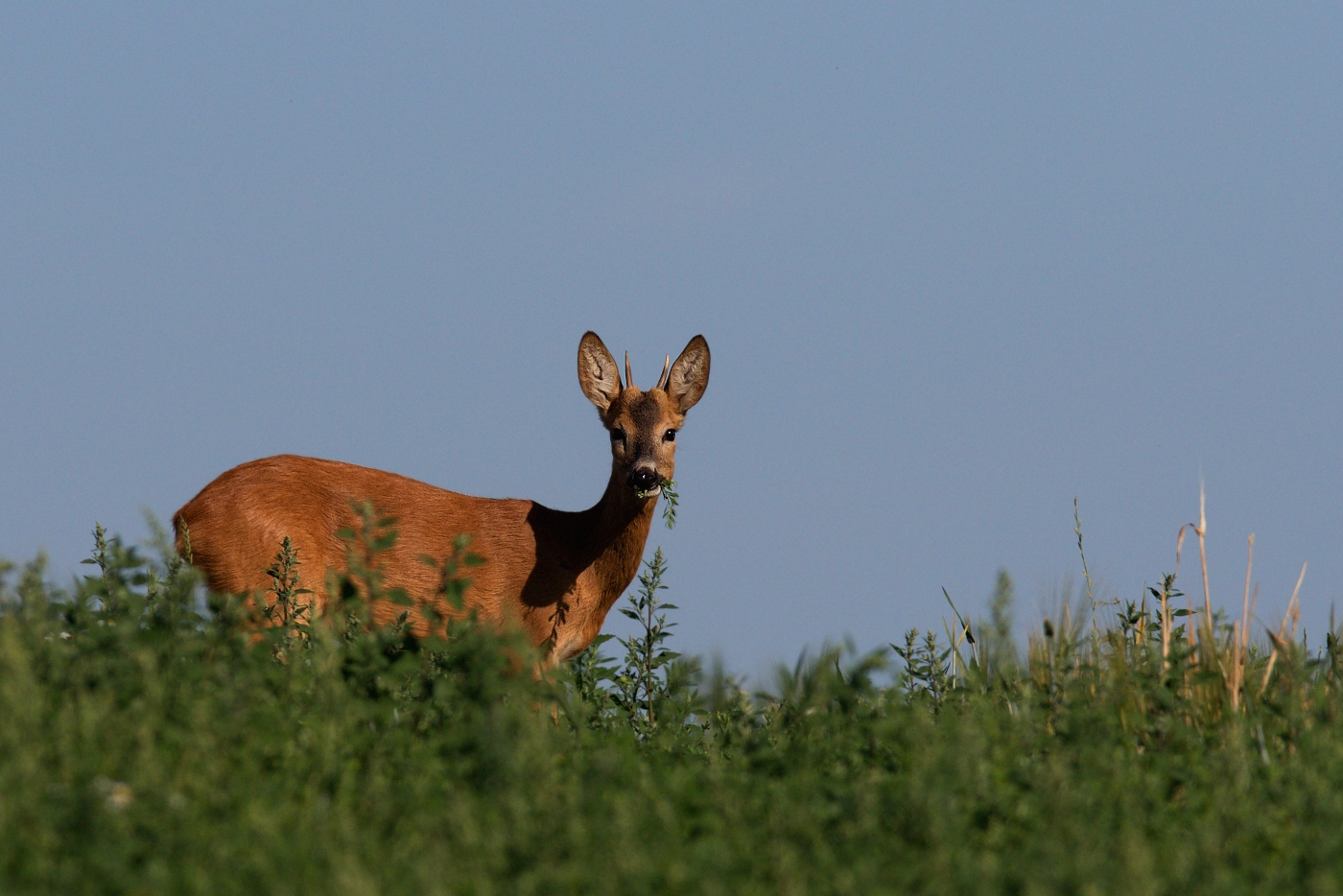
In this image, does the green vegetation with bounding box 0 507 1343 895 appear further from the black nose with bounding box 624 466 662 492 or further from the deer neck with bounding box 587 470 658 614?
the deer neck with bounding box 587 470 658 614

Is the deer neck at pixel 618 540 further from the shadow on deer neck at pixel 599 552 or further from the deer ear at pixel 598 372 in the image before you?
the deer ear at pixel 598 372

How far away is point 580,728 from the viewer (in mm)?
5602

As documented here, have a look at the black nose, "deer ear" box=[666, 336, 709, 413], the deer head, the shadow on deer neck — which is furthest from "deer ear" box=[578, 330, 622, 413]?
the black nose

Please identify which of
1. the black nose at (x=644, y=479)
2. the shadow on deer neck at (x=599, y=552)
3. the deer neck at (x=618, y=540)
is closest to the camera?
the black nose at (x=644, y=479)

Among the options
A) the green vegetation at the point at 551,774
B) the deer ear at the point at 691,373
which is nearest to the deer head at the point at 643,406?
the deer ear at the point at 691,373

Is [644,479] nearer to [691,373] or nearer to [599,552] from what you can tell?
[599,552]

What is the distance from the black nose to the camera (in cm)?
944

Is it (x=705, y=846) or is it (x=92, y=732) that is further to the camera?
(x=92, y=732)

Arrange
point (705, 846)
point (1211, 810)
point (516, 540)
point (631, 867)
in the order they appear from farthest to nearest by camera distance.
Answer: point (516, 540), point (1211, 810), point (705, 846), point (631, 867)


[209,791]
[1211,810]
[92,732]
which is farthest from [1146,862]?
[92,732]

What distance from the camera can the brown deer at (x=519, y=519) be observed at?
9.23 meters

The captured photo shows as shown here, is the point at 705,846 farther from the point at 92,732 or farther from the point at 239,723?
the point at 92,732

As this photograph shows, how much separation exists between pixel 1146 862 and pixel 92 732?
123 inches

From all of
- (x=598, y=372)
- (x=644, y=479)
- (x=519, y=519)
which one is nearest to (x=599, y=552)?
(x=519, y=519)
